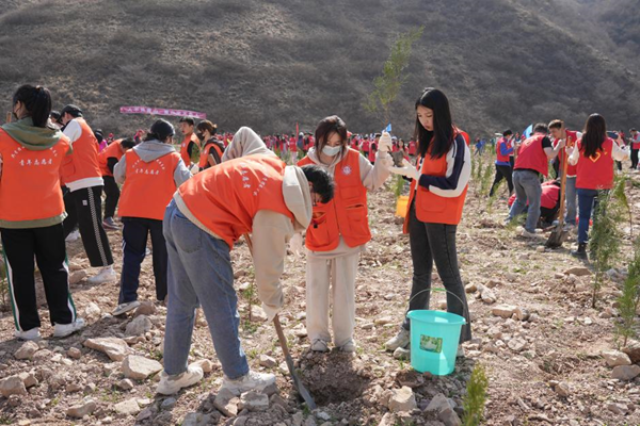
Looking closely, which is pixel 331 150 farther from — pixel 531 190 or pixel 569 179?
pixel 569 179

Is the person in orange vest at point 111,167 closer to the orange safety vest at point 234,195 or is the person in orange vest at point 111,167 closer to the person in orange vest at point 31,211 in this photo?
the person in orange vest at point 31,211

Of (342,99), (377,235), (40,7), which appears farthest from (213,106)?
(377,235)

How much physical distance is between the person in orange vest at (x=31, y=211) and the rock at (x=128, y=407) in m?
1.01

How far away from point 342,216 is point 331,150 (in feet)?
1.29

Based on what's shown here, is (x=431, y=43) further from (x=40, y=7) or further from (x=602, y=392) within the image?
(x=602, y=392)

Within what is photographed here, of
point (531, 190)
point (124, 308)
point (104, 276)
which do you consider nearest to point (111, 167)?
point (104, 276)

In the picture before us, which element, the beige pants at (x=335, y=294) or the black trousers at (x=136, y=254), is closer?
the beige pants at (x=335, y=294)

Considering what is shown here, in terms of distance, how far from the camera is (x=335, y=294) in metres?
3.09

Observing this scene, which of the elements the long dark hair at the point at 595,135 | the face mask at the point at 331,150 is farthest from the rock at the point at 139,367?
the long dark hair at the point at 595,135

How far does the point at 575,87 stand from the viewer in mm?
39281

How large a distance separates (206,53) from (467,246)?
32412 mm

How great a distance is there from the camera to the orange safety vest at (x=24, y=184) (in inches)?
124

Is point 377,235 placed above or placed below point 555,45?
below

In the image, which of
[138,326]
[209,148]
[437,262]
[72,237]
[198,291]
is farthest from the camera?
[72,237]
